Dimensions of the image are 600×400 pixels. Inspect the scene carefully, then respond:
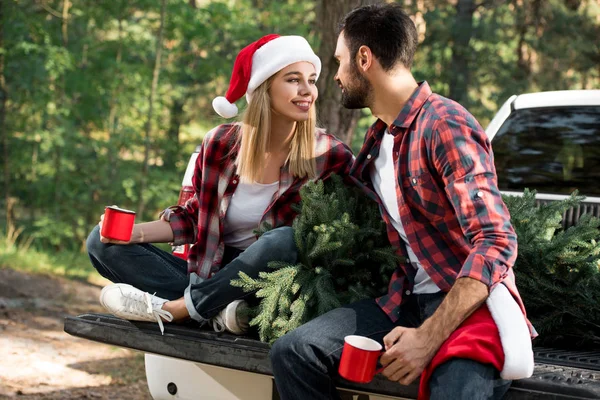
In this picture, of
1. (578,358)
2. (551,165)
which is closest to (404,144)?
(578,358)

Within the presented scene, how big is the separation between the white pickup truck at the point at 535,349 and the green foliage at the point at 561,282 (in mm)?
154

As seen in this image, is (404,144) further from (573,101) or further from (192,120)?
(192,120)

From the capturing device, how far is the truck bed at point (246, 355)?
2.38 meters

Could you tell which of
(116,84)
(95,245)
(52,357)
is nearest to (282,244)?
(95,245)

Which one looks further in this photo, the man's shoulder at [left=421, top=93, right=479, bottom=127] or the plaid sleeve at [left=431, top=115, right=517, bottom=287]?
the man's shoulder at [left=421, top=93, right=479, bottom=127]

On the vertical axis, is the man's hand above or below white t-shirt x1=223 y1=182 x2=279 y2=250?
below

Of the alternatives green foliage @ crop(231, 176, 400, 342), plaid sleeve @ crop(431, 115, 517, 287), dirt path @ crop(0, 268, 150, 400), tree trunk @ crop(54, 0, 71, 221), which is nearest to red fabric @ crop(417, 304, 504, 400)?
plaid sleeve @ crop(431, 115, 517, 287)

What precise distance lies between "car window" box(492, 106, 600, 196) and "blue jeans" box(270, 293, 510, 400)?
2.07 m

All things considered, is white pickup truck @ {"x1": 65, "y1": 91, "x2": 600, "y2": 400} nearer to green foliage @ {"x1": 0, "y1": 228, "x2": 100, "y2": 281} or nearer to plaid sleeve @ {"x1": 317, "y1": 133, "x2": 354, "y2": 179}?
plaid sleeve @ {"x1": 317, "y1": 133, "x2": 354, "y2": 179}

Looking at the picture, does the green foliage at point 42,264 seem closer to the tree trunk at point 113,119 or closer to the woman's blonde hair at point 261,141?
the tree trunk at point 113,119

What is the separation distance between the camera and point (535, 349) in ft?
9.88

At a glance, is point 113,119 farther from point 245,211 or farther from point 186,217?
point 245,211

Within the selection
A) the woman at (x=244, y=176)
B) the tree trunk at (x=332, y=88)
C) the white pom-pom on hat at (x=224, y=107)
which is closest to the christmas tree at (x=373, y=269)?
the woman at (x=244, y=176)

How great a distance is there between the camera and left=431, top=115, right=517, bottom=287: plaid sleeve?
2.44m
